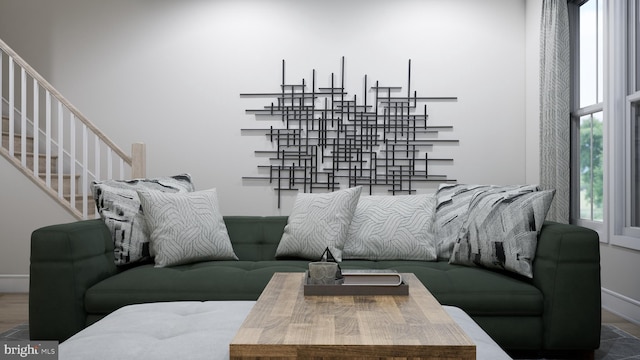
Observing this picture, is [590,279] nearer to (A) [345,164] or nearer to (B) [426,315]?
(B) [426,315]

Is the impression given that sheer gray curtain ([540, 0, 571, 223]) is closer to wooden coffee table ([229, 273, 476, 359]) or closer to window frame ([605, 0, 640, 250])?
window frame ([605, 0, 640, 250])

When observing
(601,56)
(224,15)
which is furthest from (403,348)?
(224,15)

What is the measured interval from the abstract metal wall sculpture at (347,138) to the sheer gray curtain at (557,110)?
3.21 ft

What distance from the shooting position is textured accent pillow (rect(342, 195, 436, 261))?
3.17 m

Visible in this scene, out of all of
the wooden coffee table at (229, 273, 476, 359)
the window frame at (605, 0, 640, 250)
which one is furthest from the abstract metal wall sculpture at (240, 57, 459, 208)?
the wooden coffee table at (229, 273, 476, 359)

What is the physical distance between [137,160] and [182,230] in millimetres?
1811

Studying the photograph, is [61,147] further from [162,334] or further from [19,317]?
[162,334]

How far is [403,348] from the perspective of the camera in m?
1.30

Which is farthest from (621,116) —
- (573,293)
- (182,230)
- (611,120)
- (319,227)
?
(182,230)

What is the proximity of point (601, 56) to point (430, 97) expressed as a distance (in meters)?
1.56

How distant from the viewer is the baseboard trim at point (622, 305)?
3461mm

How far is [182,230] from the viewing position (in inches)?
119

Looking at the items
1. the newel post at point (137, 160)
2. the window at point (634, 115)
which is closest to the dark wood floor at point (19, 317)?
the window at point (634, 115)

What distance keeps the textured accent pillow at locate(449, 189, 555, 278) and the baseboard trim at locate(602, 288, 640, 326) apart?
125cm
